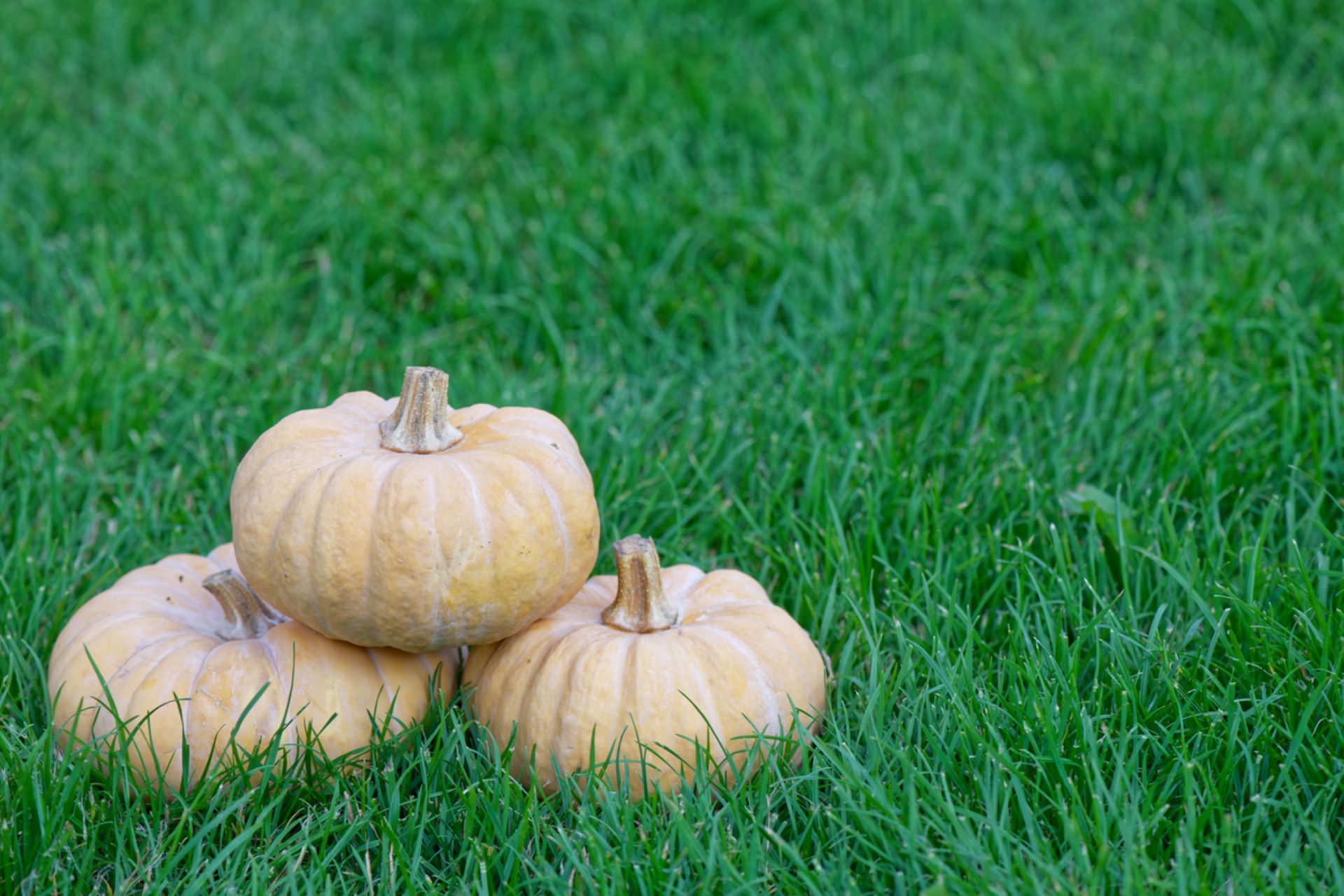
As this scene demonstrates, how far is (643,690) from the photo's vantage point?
229 centimetres

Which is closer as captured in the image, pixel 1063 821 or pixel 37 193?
pixel 1063 821

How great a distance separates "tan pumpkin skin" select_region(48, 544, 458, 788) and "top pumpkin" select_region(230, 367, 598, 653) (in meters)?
0.10

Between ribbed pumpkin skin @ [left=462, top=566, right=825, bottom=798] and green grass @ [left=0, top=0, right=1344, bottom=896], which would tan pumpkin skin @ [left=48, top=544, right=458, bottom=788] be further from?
ribbed pumpkin skin @ [left=462, top=566, right=825, bottom=798]

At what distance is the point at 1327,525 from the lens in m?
3.08

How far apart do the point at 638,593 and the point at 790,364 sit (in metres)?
1.52

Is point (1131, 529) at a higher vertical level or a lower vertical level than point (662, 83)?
lower

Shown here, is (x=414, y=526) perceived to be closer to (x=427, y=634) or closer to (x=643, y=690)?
(x=427, y=634)

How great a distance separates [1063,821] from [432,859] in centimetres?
115

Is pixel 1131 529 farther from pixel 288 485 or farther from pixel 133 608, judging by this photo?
pixel 133 608

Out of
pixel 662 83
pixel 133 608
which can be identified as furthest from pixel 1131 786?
pixel 662 83

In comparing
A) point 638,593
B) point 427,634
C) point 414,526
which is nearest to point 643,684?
point 638,593

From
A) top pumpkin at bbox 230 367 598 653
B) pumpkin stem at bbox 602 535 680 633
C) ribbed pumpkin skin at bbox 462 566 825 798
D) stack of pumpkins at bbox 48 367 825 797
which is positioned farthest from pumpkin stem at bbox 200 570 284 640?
pumpkin stem at bbox 602 535 680 633

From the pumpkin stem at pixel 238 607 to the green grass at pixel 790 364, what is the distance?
0.34 meters

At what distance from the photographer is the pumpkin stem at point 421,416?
2350mm
